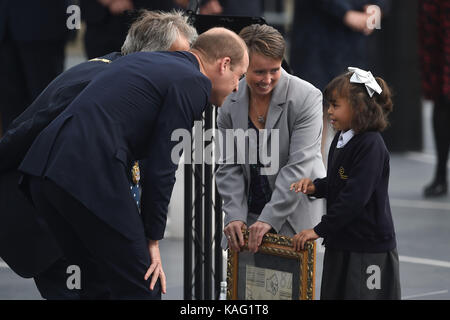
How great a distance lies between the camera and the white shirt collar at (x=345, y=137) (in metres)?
3.67

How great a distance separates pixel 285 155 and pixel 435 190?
3515 mm

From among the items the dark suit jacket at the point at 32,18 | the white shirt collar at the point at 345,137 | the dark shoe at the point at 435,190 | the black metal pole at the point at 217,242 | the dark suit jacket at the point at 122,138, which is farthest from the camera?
the dark shoe at the point at 435,190

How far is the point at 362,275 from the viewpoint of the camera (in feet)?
12.0

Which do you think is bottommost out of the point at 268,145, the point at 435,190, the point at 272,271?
the point at 435,190

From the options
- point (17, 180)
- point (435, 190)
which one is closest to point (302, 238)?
point (17, 180)

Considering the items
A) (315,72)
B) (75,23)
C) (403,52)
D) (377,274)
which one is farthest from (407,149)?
(377,274)

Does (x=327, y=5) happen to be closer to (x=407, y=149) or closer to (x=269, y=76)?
(x=269, y=76)

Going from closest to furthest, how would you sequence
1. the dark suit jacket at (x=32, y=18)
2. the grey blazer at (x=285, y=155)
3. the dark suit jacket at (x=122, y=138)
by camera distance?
the dark suit jacket at (x=122, y=138) → the grey blazer at (x=285, y=155) → the dark suit jacket at (x=32, y=18)

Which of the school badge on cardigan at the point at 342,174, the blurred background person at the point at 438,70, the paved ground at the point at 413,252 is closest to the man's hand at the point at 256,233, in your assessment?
the school badge on cardigan at the point at 342,174

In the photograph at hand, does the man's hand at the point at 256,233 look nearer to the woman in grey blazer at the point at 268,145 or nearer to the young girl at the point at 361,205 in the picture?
the woman in grey blazer at the point at 268,145

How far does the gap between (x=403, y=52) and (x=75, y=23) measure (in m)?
4.30

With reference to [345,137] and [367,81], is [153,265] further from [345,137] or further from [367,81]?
[367,81]

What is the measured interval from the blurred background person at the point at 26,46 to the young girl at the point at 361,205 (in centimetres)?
353

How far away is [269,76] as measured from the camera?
4012mm
